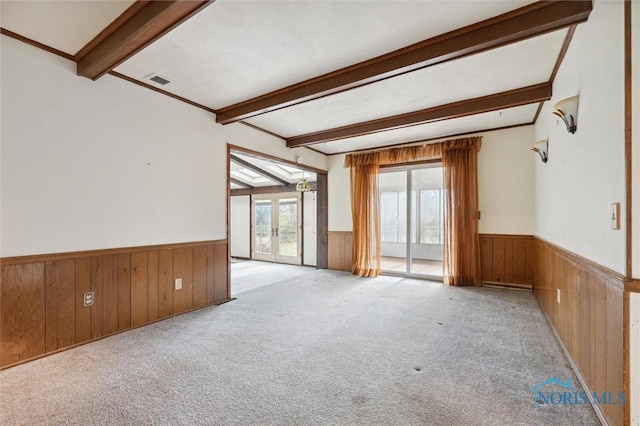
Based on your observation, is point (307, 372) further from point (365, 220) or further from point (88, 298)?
point (365, 220)

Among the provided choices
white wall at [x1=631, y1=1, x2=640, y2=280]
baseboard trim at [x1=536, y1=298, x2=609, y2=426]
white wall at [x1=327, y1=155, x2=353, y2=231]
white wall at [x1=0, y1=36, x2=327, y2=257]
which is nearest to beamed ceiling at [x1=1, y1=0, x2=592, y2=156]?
white wall at [x1=0, y1=36, x2=327, y2=257]

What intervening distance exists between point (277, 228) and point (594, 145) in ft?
22.2

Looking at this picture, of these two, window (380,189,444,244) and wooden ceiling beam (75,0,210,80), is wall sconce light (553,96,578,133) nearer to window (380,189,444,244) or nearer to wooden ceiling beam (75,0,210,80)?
wooden ceiling beam (75,0,210,80)

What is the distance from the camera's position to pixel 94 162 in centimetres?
278

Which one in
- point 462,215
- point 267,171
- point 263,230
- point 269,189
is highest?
point 267,171

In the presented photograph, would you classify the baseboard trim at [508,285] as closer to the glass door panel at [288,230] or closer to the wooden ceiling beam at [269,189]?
the wooden ceiling beam at [269,189]

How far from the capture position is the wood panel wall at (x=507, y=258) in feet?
15.1

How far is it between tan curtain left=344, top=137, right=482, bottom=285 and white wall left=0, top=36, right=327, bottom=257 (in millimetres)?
3017

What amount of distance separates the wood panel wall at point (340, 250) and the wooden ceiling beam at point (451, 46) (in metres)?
3.63

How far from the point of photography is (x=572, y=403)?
1.83m

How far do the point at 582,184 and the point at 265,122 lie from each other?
12.6 feet

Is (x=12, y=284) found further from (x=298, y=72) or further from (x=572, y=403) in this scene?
(x=572, y=403)

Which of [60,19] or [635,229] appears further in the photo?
[60,19]

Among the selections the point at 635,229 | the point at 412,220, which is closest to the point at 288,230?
the point at 412,220
